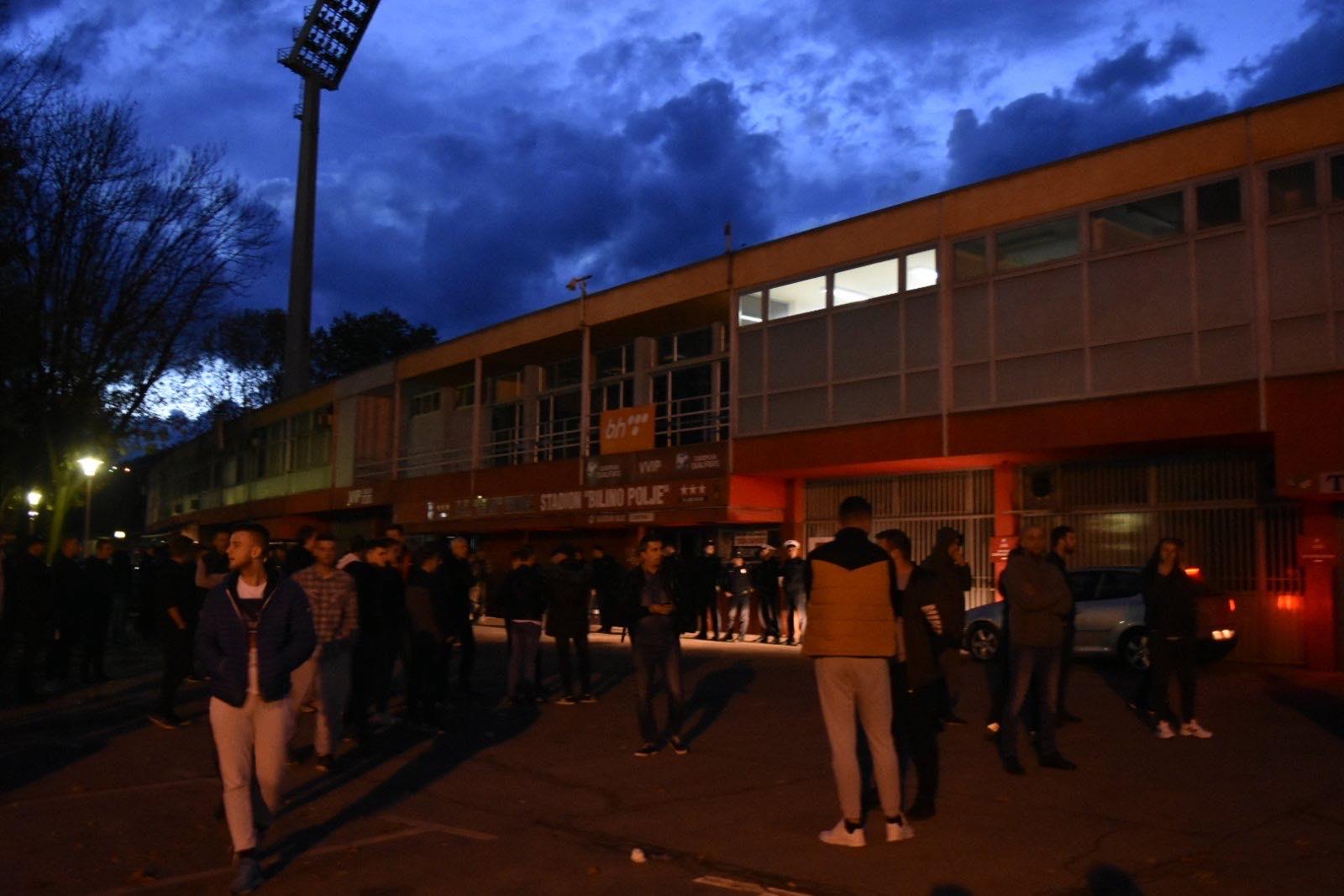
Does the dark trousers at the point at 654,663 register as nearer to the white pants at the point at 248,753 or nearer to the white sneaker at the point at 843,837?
the white sneaker at the point at 843,837

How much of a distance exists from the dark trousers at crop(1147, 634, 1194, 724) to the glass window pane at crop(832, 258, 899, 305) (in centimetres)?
1314

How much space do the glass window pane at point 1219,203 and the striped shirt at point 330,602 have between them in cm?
1418

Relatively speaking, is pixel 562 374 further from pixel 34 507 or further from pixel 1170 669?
pixel 1170 669

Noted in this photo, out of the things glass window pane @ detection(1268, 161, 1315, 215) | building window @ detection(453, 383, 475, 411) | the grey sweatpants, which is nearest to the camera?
the grey sweatpants

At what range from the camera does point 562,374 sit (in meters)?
34.8

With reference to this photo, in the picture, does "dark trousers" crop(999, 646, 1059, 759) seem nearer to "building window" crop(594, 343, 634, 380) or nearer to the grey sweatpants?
the grey sweatpants

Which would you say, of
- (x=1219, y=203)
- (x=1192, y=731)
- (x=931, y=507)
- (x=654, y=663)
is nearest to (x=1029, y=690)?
(x=1192, y=731)

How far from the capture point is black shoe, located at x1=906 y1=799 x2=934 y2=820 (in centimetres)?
752

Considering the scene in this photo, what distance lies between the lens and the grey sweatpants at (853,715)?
268 inches

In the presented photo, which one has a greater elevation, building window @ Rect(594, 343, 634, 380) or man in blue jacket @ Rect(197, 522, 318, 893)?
building window @ Rect(594, 343, 634, 380)

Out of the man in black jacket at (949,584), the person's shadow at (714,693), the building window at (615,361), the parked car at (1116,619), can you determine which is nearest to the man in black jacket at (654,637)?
the person's shadow at (714,693)

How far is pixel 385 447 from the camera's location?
4075cm

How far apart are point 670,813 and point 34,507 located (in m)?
26.8

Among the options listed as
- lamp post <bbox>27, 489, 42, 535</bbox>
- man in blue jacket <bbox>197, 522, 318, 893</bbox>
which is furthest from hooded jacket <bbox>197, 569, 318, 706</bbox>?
lamp post <bbox>27, 489, 42, 535</bbox>
